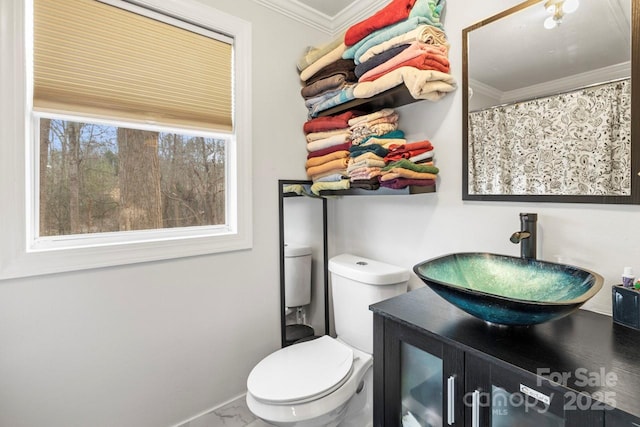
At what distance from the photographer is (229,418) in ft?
5.13

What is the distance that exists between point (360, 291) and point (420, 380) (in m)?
0.58

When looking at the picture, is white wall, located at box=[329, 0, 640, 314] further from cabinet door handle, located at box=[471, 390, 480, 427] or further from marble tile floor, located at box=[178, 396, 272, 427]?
marble tile floor, located at box=[178, 396, 272, 427]

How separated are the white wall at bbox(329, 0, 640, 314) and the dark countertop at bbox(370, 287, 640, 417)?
0.22 m

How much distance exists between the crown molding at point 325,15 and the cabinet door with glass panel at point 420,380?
1.70m

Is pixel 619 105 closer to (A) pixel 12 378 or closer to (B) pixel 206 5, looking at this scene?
(B) pixel 206 5

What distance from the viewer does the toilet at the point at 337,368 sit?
1149 millimetres

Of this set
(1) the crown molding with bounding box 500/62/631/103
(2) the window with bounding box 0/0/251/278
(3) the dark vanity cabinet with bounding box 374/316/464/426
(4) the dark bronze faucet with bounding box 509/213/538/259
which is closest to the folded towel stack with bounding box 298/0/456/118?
(1) the crown molding with bounding box 500/62/631/103

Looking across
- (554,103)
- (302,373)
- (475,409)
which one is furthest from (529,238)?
(302,373)

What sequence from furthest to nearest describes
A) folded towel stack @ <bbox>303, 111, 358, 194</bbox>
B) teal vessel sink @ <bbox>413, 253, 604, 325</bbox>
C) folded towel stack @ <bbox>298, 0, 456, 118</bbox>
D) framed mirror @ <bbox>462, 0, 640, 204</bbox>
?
folded towel stack @ <bbox>303, 111, 358, 194</bbox> → folded towel stack @ <bbox>298, 0, 456, 118</bbox> → framed mirror @ <bbox>462, 0, 640, 204</bbox> → teal vessel sink @ <bbox>413, 253, 604, 325</bbox>

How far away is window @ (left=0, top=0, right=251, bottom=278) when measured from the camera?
3.79 feet

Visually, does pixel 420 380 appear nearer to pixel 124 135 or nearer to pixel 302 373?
pixel 302 373

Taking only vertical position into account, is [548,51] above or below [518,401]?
above

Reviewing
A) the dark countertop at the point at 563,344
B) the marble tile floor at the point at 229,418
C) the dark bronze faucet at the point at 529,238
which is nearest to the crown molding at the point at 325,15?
the dark bronze faucet at the point at 529,238

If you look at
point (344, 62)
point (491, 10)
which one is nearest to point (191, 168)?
point (344, 62)
